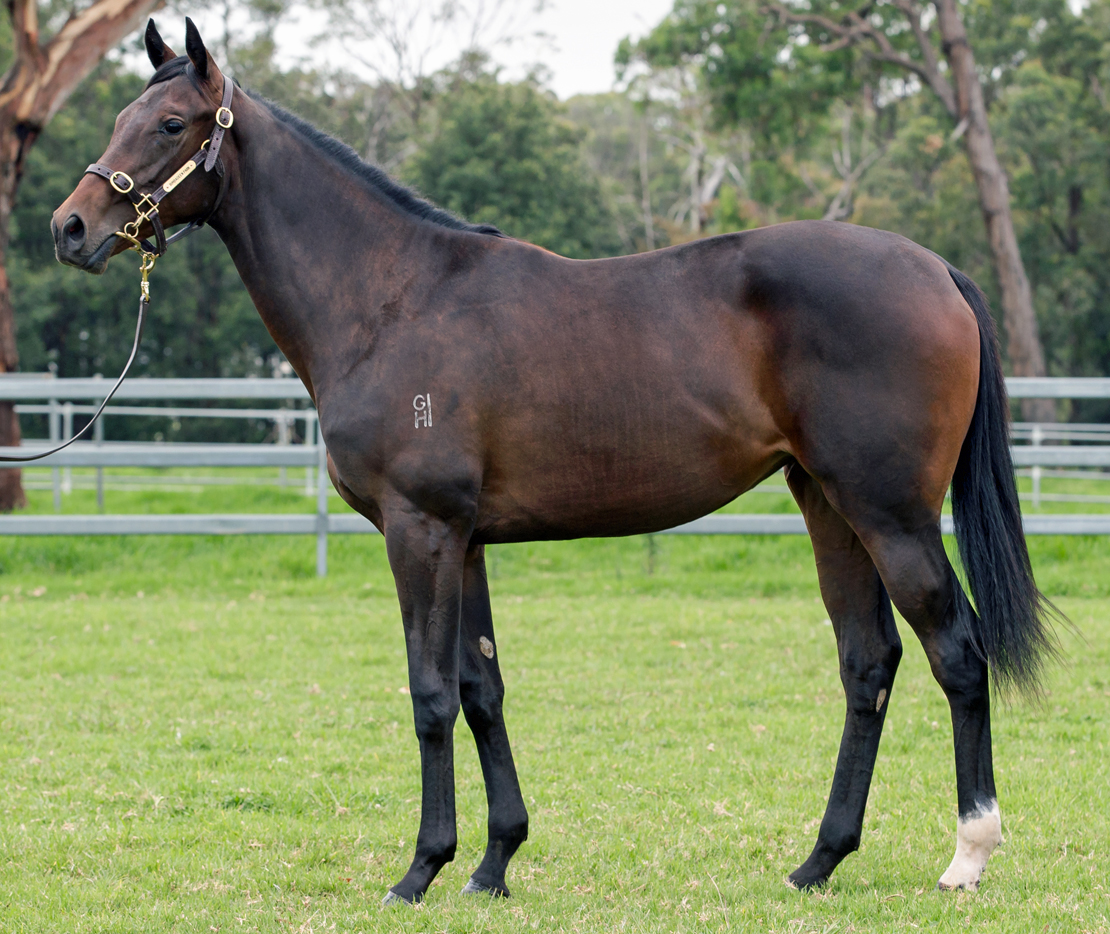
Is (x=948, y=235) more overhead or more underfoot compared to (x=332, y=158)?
more overhead

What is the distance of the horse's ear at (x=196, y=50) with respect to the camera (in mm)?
3064

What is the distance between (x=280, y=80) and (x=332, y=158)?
1168 inches

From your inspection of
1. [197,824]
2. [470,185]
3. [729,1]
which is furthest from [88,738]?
[470,185]

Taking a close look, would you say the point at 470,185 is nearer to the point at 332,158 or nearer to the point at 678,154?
the point at 678,154

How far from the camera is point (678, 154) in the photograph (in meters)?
46.6

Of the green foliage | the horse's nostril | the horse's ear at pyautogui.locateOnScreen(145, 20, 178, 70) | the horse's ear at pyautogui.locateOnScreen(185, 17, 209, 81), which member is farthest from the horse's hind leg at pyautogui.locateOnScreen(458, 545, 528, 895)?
the green foliage

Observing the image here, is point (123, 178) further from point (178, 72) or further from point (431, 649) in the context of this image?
point (431, 649)

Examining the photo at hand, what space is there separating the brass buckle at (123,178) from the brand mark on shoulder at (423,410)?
3.48 ft

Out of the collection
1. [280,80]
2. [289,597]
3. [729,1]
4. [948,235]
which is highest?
[280,80]

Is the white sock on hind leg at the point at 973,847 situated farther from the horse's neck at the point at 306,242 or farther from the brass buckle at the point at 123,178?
the brass buckle at the point at 123,178

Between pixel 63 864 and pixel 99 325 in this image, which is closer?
pixel 63 864

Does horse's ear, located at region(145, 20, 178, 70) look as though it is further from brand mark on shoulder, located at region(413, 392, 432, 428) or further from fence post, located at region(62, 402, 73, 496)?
fence post, located at region(62, 402, 73, 496)

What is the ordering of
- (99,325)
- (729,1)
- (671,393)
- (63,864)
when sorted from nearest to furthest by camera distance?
A: (671,393), (63,864), (729,1), (99,325)

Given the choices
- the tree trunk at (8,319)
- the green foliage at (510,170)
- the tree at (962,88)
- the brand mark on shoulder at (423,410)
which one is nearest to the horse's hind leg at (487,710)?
the brand mark on shoulder at (423,410)
